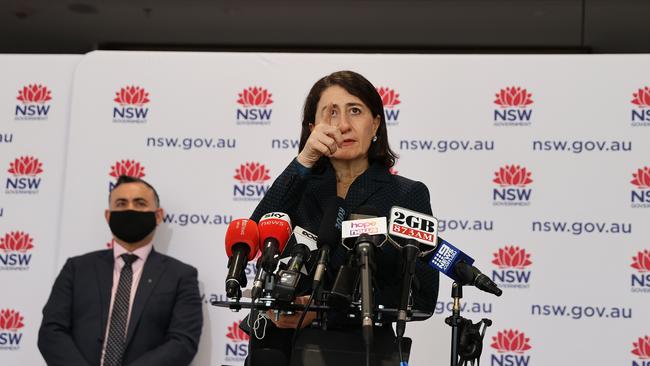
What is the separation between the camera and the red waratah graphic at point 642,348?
14.2 ft

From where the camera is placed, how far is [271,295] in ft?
6.64

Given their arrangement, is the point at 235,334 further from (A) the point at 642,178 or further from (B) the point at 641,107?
(B) the point at 641,107

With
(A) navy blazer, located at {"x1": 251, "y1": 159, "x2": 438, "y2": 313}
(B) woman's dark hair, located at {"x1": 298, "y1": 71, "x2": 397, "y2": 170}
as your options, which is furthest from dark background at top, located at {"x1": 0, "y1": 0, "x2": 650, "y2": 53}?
(A) navy blazer, located at {"x1": 251, "y1": 159, "x2": 438, "y2": 313}

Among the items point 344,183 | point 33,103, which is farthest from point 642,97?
point 33,103

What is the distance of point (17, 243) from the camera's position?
4809 mm

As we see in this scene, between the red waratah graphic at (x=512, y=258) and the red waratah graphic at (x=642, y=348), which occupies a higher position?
the red waratah graphic at (x=512, y=258)

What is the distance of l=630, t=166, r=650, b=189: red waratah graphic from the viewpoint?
14.6ft

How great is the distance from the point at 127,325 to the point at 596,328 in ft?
8.27

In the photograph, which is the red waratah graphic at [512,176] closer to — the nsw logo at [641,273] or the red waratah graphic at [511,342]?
the nsw logo at [641,273]

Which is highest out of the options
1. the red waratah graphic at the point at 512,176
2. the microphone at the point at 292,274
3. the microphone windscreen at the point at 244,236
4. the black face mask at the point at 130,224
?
the red waratah graphic at the point at 512,176

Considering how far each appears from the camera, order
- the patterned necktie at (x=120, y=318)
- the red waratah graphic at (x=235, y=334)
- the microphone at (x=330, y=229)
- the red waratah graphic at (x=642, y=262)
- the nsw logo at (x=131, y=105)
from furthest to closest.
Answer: the nsw logo at (x=131, y=105)
the red waratah graphic at (x=235, y=334)
the red waratah graphic at (x=642, y=262)
the patterned necktie at (x=120, y=318)
the microphone at (x=330, y=229)

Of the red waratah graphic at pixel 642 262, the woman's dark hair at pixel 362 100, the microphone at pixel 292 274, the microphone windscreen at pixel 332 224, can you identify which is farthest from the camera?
the red waratah graphic at pixel 642 262

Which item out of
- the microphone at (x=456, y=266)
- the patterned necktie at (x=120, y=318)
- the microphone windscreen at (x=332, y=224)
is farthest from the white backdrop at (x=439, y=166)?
the microphone windscreen at (x=332, y=224)

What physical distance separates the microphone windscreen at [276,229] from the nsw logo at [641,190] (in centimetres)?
286
